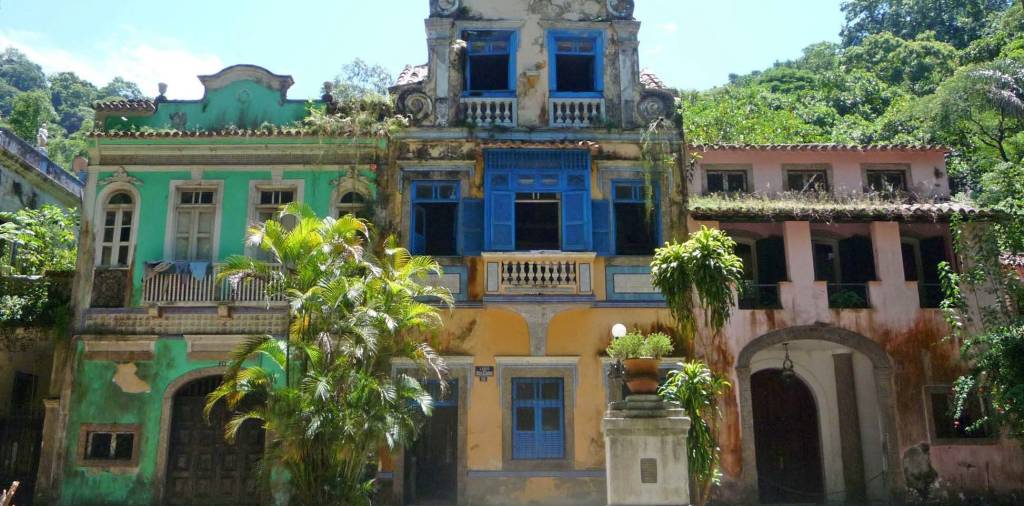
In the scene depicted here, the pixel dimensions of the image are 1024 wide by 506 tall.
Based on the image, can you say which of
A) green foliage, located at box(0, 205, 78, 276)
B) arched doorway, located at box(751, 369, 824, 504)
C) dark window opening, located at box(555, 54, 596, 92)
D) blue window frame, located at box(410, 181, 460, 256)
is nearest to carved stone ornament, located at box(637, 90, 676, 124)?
dark window opening, located at box(555, 54, 596, 92)

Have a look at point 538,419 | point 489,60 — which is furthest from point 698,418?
point 489,60

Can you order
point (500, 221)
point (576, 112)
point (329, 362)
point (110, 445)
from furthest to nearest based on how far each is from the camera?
1. point (576, 112)
2. point (500, 221)
3. point (110, 445)
4. point (329, 362)

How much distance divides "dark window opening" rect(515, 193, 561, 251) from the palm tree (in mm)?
3521

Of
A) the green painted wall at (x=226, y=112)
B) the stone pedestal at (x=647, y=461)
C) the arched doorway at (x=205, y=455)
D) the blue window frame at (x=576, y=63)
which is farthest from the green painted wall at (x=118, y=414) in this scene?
the blue window frame at (x=576, y=63)

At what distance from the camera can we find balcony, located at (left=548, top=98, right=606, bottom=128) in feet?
60.3

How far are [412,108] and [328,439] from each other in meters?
7.88

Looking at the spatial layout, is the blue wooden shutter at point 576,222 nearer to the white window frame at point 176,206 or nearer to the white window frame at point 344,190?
the white window frame at point 344,190

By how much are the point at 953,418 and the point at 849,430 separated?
7.49 ft

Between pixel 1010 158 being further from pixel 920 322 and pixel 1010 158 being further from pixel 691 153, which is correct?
pixel 691 153

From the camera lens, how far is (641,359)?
11930mm

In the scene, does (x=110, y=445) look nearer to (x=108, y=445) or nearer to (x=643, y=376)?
(x=108, y=445)

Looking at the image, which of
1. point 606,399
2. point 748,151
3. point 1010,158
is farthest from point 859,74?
point 606,399

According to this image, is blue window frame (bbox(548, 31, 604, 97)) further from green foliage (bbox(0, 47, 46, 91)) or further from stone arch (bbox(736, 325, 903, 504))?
green foliage (bbox(0, 47, 46, 91))

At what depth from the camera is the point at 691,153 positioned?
61.0 ft
